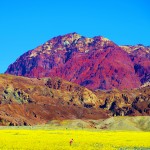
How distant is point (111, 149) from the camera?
50.2 metres

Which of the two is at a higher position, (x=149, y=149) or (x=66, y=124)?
(x=66, y=124)

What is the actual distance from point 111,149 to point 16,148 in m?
11.4

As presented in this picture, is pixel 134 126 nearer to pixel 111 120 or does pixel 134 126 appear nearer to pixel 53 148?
pixel 111 120

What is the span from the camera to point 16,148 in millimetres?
49219

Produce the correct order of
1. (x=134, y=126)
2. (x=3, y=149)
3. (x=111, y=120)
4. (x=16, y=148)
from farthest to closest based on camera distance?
(x=111, y=120) → (x=134, y=126) → (x=16, y=148) → (x=3, y=149)

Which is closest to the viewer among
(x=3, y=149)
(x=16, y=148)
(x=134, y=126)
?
(x=3, y=149)

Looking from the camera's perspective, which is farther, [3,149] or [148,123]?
[148,123]

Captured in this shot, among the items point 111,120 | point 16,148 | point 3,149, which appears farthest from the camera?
point 111,120

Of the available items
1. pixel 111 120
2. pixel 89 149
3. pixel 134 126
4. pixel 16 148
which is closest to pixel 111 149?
pixel 89 149

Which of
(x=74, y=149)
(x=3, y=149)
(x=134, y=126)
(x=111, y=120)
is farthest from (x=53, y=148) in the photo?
(x=111, y=120)

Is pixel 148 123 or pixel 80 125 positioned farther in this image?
pixel 80 125

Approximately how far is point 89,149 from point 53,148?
435 centimetres

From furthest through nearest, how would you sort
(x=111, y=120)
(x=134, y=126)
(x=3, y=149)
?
(x=111, y=120) → (x=134, y=126) → (x=3, y=149)

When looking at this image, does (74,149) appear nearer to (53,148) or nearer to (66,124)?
(53,148)
